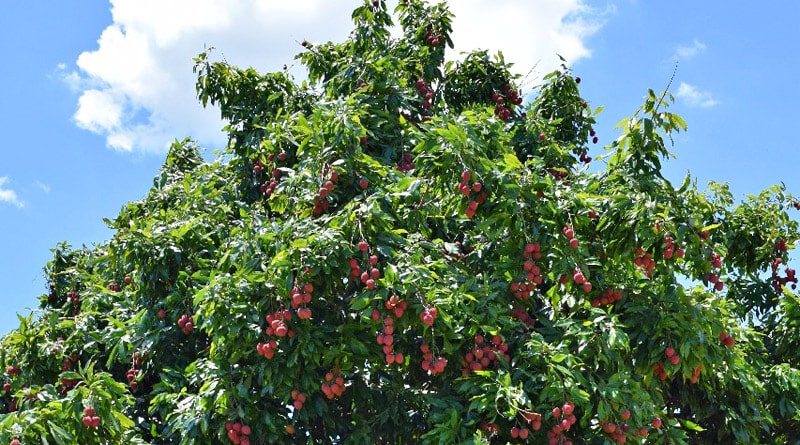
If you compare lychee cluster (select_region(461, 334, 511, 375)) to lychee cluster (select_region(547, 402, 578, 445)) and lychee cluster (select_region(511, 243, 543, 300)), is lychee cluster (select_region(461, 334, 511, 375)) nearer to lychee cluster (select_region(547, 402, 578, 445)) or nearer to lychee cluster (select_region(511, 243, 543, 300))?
lychee cluster (select_region(511, 243, 543, 300))

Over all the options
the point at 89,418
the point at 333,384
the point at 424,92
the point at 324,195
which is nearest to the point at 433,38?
the point at 424,92

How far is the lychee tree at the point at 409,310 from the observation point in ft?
18.7

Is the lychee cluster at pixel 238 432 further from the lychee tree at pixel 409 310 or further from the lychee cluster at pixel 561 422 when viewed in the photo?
the lychee cluster at pixel 561 422

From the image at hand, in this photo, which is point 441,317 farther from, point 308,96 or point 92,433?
point 308,96

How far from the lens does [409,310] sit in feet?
18.9

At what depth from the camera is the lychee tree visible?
18.7ft

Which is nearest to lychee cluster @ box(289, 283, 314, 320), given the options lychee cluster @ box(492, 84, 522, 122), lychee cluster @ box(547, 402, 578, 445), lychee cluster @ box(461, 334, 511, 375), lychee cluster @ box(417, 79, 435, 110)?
lychee cluster @ box(461, 334, 511, 375)

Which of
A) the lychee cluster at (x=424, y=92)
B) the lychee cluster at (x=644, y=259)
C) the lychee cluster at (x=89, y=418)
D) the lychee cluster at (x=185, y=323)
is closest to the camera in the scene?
the lychee cluster at (x=89, y=418)

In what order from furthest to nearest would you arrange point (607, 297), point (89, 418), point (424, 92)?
point (424, 92)
point (607, 297)
point (89, 418)

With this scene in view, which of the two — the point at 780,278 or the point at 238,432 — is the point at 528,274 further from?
the point at 780,278

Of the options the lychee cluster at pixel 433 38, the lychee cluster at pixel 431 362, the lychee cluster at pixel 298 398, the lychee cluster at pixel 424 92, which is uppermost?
the lychee cluster at pixel 433 38

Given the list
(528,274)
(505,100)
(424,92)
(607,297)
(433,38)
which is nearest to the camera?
(528,274)

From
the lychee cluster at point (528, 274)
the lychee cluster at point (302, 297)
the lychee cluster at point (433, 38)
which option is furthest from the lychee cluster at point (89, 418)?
the lychee cluster at point (433, 38)

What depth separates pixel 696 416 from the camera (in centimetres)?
736
